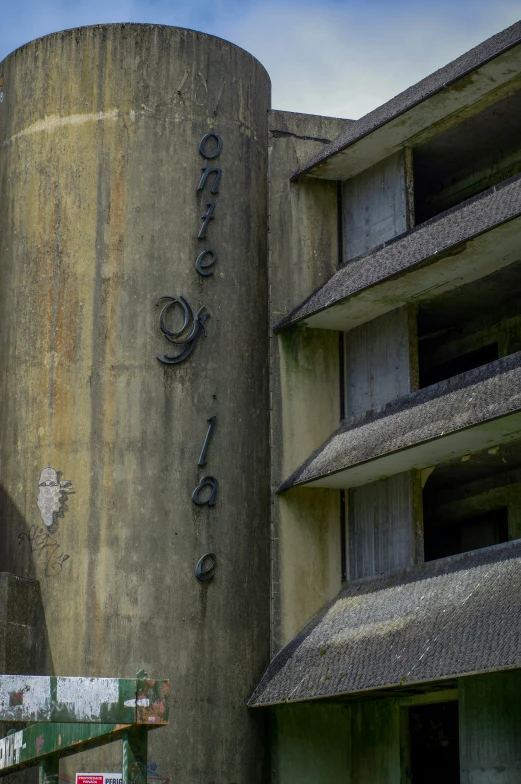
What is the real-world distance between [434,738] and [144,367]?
344 inches

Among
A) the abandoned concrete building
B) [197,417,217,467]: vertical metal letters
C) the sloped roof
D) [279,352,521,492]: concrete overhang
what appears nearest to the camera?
the sloped roof

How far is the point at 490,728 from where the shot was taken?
21.3 m

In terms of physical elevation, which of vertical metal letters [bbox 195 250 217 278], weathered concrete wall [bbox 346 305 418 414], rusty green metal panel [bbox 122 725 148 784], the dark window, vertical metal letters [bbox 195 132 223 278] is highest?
vertical metal letters [bbox 195 132 223 278]

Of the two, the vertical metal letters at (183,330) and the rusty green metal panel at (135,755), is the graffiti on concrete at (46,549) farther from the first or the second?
the rusty green metal panel at (135,755)

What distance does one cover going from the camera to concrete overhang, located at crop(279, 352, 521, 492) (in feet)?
70.8

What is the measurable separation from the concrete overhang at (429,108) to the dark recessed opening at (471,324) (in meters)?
2.68

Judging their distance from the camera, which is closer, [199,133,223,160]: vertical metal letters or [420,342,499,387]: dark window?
[199,133,223,160]: vertical metal letters

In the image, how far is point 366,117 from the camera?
26281 millimetres

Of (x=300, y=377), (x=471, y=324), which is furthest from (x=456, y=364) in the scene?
(x=300, y=377)

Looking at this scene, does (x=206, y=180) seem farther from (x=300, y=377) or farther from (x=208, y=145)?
(x=300, y=377)

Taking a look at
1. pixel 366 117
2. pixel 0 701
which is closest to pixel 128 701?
pixel 0 701

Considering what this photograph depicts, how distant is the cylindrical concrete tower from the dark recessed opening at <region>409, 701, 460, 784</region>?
14.1 feet

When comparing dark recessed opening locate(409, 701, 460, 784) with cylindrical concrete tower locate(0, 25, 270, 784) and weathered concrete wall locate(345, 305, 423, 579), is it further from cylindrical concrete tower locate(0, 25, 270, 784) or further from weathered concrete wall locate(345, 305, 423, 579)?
cylindrical concrete tower locate(0, 25, 270, 784)

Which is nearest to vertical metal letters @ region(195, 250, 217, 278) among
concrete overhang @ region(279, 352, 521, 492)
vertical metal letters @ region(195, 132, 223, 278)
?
vertical metal letters @ region(195, 132, 223, 278)
